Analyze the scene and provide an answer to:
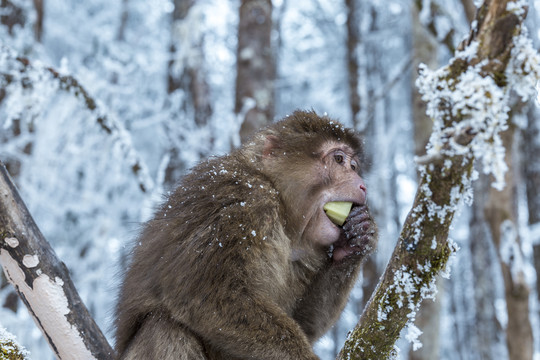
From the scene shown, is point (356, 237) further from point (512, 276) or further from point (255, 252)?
point (512, 276)

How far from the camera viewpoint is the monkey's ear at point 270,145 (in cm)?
351

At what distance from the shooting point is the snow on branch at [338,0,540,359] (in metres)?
1.65

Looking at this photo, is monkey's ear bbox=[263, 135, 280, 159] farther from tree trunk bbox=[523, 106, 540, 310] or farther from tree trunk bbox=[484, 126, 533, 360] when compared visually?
tree trunk bbox=[523, 106, 540, 310]

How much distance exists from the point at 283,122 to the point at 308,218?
700 mm

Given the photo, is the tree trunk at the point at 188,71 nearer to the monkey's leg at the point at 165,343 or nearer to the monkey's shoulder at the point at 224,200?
the monkey's shoulder at the point at 224,200

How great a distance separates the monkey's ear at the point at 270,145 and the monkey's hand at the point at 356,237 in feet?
2.00

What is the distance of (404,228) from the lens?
2.01 meters

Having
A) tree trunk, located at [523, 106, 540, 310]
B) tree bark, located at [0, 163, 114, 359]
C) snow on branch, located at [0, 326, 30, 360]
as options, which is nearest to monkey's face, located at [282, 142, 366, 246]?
tree bark, located at [0, 163, 114, 359]

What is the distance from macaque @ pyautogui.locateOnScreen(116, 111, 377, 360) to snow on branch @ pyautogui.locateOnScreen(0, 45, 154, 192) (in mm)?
1207

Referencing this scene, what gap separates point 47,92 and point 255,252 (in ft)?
7.30

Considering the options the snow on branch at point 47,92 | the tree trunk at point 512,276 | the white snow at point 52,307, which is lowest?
the white snow at point 52,307

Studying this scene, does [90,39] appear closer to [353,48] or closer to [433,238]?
[353,48]

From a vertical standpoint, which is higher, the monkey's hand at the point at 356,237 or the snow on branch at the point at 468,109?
the monkey's hand at the point at 356,237

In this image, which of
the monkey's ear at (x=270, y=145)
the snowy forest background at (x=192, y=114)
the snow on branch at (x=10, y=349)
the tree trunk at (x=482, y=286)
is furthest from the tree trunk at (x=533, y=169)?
the snow on branch at (x=10, y=349)
